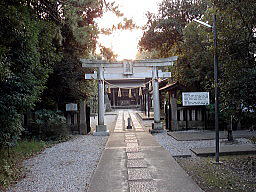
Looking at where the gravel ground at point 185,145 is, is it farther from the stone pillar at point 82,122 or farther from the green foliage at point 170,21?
the green foliage at point 170,21

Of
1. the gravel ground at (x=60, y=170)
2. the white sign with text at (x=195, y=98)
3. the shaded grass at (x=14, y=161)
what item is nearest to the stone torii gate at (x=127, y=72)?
the white sign with text at (x=195, y=98)

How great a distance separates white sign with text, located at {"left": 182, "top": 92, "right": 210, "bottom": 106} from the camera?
10.9 meters

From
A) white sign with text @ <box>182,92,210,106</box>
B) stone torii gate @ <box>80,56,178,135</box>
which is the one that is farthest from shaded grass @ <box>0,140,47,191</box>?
white sign with text @ <box>182,92,210,106</box>

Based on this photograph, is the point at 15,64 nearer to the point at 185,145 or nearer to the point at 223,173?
the point at 223,173

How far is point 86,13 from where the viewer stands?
11.3 m

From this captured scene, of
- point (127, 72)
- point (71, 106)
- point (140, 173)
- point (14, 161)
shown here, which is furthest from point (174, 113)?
point (14, 161)

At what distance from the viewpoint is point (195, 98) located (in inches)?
429

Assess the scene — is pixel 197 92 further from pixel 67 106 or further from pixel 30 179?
pixel 30 179

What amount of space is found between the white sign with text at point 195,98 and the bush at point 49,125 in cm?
625

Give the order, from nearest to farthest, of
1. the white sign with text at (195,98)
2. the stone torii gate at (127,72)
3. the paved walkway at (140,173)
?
the paved walkway at (140,173)
the white sign with text at (195,98)
the stone torii gate at (127,72)

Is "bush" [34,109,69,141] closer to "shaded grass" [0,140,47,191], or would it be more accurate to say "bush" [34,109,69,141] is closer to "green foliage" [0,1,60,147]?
"shaded grass" [0,140,47,191]

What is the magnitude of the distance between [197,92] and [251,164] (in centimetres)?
582

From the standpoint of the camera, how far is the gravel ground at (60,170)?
4324 millimetres

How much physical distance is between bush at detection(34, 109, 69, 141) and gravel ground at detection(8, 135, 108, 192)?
1821 millimetres
